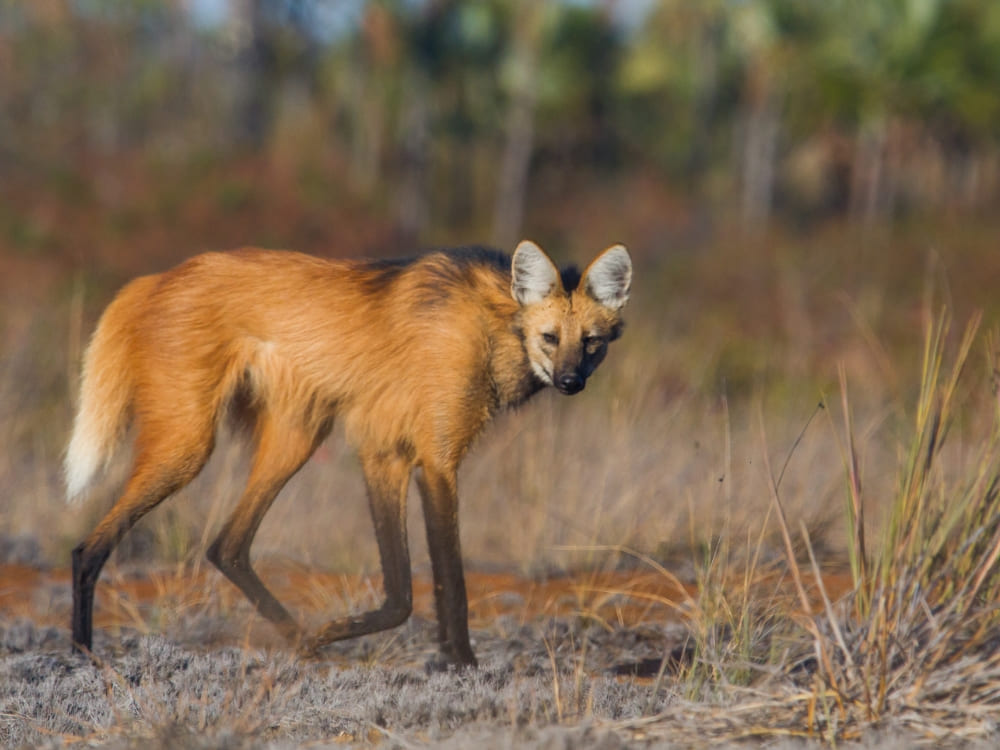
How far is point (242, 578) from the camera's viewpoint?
13.6 feet

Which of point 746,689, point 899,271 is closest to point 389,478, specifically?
point 746,689

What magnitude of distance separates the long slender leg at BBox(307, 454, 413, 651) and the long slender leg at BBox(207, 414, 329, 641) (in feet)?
0.91

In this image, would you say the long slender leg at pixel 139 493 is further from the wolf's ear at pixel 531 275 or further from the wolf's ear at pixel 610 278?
the wolf's ear at pixel 610 278

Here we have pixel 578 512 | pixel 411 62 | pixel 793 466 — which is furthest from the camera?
pixel 411 62

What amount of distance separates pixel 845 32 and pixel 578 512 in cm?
3288

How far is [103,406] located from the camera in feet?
13.4

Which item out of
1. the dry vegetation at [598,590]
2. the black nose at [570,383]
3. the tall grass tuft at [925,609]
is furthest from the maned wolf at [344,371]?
the tall grass tuft at [925,609]

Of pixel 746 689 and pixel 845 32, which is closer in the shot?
pixel 746 689

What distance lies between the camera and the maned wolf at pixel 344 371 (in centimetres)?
382

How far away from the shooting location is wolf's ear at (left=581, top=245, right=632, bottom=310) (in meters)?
3.85

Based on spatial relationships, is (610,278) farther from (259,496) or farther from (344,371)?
(259,496)

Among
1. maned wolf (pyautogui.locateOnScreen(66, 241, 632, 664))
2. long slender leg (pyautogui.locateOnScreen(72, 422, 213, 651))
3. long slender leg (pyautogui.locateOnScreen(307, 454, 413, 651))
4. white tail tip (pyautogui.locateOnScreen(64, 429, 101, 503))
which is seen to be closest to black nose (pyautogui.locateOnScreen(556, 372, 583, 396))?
maned wolf (pyautogui.locateOnScreen(66, 241, 632, 664))

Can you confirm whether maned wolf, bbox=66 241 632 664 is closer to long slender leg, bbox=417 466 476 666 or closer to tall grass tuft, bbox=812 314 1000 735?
long slender leg, bbox=417 466 476 666

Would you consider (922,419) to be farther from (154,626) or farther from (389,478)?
(154,626)
